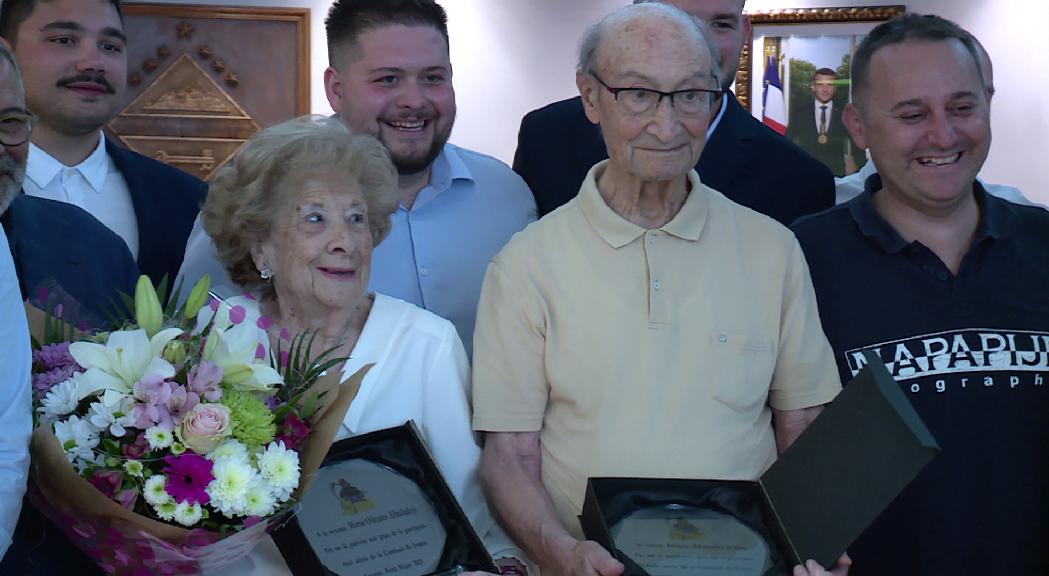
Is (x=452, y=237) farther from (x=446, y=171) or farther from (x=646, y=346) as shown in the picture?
(x=646, y=346)

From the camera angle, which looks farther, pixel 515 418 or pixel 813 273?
pixel 813 273

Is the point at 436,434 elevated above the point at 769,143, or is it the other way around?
the point at 769,143

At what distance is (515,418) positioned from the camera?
2.24 metres

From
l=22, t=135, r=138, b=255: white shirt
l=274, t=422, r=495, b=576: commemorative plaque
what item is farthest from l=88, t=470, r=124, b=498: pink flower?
l=22, t=135, r=138, b=255: white shirt

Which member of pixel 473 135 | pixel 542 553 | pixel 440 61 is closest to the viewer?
pixel 542 553

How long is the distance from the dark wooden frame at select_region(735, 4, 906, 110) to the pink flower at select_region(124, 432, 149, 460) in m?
3.91

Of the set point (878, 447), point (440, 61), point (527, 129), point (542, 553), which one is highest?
point (440, 61)

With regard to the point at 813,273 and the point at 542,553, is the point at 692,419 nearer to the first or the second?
the point at 542,553

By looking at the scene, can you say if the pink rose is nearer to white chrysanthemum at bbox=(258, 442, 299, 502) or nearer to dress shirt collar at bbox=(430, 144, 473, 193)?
white chrysanthemum at bbox=(258, 442, 299, 502)

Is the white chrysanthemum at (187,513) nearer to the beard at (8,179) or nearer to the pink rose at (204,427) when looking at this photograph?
the pink rose at (204,427)

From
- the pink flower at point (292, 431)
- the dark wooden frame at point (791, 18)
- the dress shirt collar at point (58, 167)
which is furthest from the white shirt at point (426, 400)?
the dark wooden frame at point (791, 18)

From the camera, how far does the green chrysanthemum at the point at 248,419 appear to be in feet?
5.75

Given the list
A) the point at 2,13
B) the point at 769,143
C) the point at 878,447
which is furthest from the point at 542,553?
the point at 2,13

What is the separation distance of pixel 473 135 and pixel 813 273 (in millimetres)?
2969
